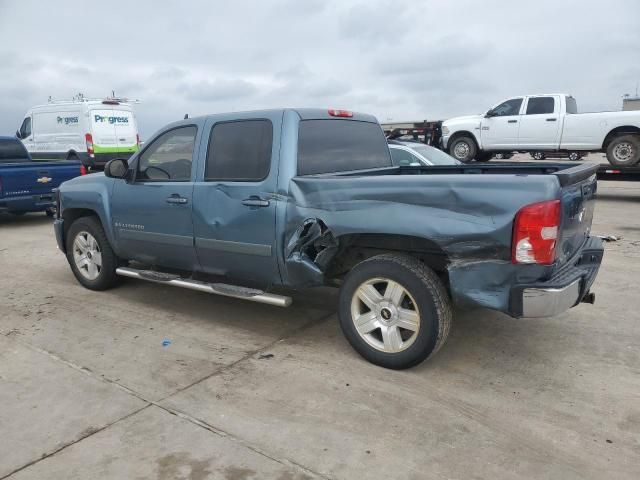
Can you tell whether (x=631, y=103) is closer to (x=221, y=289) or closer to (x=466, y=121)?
(x=466, y=121)

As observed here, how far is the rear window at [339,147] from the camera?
426cm

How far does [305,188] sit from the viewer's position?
13.0 feet

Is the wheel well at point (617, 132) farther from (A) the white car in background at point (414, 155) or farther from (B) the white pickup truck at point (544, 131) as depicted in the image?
(A) the white car in background at point (414, 155)

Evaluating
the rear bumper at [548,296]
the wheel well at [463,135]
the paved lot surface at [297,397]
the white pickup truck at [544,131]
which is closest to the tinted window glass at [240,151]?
the paved lot surface at [297,397]

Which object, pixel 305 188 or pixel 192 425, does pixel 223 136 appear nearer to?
pixel 305 188

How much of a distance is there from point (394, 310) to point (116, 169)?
10.2 feet

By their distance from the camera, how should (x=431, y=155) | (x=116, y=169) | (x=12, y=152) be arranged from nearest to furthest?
(x=116, y=169)
(x=431, y=155)
(x=12, y=152)

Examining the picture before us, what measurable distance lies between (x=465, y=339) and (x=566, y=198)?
1.51 m

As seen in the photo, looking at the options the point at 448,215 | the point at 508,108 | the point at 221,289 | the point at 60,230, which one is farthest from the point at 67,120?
the point at 448,215

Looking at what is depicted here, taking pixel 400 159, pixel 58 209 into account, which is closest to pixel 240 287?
pixel 58 209

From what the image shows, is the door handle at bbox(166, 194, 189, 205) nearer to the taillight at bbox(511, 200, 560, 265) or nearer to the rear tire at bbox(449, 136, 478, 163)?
the taillight at bbox(511, 200, 560, 265)

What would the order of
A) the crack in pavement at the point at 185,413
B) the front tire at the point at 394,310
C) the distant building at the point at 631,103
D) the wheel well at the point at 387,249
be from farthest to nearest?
the distant building at the point at 631,103, the wheel well at the point at 387,249, the front tire at the point at 394,310, the crack in pavement at the point at 185,413

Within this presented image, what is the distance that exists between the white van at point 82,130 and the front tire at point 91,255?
39.1ft

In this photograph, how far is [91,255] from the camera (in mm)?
5746
